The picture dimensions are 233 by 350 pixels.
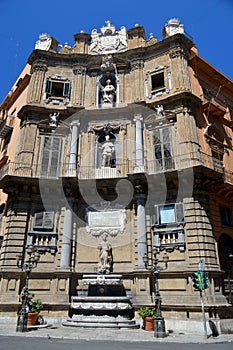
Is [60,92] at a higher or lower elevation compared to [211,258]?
higher

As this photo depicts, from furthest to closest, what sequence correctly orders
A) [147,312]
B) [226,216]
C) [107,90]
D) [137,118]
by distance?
[107,90] → [137,118] → [226,216] → [147,312]

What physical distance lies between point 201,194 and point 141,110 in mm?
6890

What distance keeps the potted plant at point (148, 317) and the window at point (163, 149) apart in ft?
25.1

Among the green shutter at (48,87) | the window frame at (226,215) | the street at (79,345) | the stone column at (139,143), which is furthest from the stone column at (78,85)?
the street at (79,345)

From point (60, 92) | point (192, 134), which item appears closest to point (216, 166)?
point (192, 134)

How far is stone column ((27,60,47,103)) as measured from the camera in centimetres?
1975

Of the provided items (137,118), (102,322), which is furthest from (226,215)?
(102,322)

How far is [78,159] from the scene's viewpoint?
1822cm

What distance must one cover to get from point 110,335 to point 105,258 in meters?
4.46

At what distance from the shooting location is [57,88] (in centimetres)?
2091

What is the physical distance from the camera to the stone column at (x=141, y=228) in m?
15.0

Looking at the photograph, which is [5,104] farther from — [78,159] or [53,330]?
[53,330]

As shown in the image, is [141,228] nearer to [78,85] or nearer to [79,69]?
[78,85]

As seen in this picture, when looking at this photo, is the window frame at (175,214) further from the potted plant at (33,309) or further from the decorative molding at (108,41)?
the decorative molding at (108,41)
